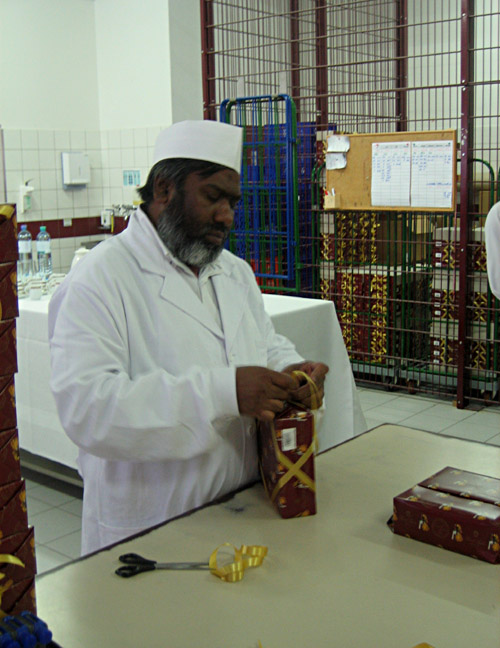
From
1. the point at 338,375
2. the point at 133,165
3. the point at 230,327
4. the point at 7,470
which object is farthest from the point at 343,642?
the point at 133,165

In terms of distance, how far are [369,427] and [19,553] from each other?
3767 mm

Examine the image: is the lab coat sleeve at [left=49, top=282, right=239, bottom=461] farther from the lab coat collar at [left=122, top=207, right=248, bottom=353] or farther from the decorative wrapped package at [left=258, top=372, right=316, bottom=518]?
the lab coat collar at [left=122, top=207, right=248, bottom=353]

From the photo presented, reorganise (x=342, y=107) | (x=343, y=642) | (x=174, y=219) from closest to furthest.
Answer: (x=343, y=642) → (x=174, y=219) → (x=342, y=107)

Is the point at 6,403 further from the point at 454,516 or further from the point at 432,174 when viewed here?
A: the point at 432,174

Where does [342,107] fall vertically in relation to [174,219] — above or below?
above

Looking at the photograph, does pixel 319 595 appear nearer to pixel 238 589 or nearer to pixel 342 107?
pixel 238 589

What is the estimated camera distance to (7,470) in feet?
3.37

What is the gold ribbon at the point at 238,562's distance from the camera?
1.33 meters

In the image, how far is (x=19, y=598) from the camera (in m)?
1.04

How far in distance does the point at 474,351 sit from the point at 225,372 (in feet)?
12.6

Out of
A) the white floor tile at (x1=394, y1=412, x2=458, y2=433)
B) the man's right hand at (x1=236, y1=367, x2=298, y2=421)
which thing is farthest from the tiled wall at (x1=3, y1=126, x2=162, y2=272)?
the man's right hand at (x1=236, y1=367, x2=298, y2=421)

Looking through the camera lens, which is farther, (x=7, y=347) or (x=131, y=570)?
(x=131, y=570)

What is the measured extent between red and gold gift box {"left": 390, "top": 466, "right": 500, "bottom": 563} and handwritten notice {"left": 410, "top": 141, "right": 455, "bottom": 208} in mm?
3667

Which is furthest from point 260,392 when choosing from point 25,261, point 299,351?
point 25,261
